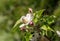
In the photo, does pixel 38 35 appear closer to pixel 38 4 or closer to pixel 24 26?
pixel 24 26

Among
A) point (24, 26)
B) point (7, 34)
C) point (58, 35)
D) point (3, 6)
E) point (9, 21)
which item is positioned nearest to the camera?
point (24, 26)

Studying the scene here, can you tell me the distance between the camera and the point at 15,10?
10.7ft

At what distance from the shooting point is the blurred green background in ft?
9.71

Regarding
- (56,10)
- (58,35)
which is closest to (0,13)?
(56,10)

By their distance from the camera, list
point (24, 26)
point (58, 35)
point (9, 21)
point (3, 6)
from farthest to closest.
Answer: point (3, 6) < point (9, 21) < point (58, 35) < point (24, 26)

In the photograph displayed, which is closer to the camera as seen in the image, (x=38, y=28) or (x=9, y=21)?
(x=38, y=28)

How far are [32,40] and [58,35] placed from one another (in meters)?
0.22

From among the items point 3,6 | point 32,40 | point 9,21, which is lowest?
point 32,40

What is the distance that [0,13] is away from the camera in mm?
3348

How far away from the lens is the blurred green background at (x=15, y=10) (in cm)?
296

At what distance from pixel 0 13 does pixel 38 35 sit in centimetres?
168

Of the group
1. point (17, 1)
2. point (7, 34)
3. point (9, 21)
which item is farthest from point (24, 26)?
point (17, 1)

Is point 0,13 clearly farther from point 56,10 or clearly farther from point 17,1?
point 56,10

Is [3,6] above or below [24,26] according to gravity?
above
